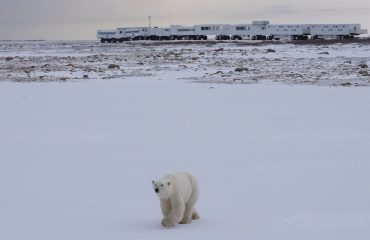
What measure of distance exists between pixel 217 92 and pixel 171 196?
1358 centimetres

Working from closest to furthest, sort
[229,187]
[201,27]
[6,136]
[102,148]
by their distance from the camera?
[229,187], [102,148], [6,136], [201,27]

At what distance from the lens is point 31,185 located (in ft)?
22.9

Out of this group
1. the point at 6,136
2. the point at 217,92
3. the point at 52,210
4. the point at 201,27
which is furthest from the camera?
the point at 201,27

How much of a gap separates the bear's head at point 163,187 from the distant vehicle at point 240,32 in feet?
339

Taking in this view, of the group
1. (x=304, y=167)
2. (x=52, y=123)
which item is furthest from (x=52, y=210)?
A: (x=52, y=123)

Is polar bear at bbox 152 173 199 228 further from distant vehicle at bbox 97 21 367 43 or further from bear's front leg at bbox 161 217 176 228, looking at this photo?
distant vehicle at bbox 97 21 367 43

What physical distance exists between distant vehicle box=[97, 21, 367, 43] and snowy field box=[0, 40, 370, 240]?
94.3 m

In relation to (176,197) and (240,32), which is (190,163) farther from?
(240,32)

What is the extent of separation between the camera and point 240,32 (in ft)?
400

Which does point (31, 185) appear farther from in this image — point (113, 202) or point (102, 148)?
point (102, 148)

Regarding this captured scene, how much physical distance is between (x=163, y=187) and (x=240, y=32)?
11885cm

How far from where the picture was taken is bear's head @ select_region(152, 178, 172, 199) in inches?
199

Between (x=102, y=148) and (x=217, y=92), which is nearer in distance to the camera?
(x=102, y=148)

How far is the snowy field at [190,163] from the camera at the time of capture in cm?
541
